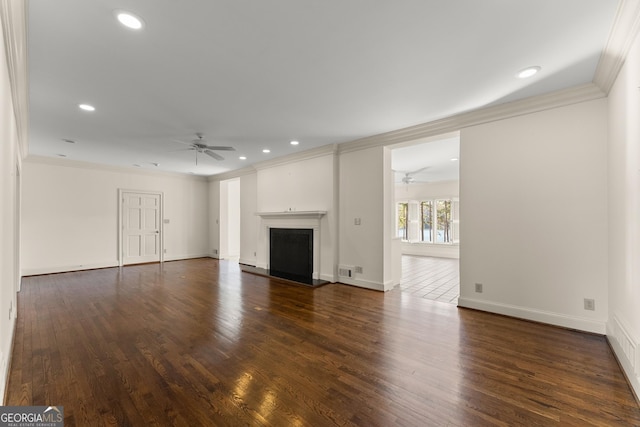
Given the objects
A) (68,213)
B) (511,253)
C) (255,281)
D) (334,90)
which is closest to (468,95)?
(334,90)

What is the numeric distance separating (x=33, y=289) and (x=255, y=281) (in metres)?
3.87

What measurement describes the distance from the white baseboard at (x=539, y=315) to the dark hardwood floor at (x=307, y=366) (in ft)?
0.40

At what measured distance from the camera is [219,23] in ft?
6.53

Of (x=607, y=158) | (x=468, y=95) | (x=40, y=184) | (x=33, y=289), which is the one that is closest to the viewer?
(x=607, y=158)

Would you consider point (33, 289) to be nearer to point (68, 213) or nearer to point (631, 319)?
point (68, 213)

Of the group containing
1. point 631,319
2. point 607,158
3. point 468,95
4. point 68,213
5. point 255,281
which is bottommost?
point 255,281

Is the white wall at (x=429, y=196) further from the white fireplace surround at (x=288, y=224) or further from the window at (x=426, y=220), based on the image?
the white fireplace surround at (x=288, y=224)

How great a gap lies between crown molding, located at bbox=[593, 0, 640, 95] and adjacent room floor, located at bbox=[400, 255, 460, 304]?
124 inches

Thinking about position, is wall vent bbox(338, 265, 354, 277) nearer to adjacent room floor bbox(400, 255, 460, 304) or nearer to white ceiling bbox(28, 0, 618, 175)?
adjacent room floor bbox(400, 255, 460, 304)

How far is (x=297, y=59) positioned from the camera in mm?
2455

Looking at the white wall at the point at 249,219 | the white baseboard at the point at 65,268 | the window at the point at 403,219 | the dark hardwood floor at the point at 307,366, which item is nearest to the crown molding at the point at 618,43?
the dark hardwood floor at the point at 307,366

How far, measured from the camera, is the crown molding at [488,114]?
3.01 m

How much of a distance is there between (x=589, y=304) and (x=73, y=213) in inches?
380

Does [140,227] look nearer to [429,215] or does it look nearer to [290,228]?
[290,228]
